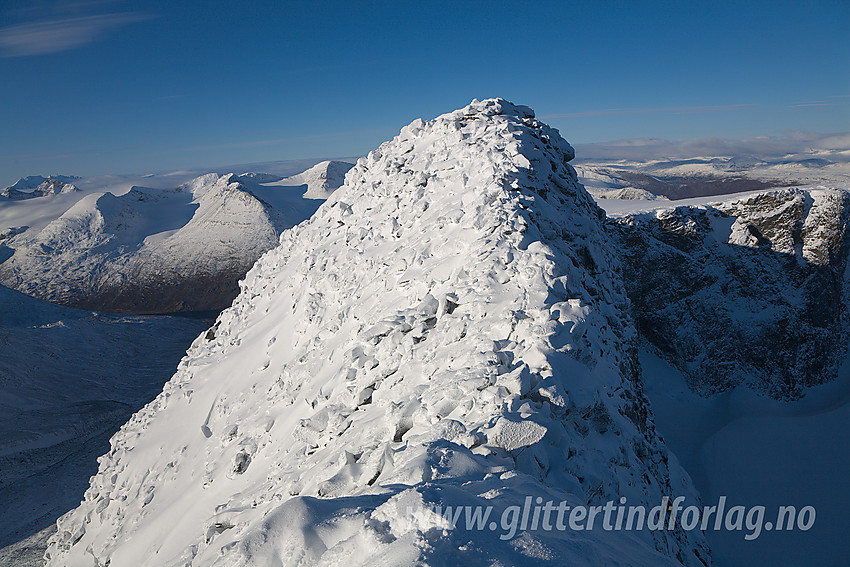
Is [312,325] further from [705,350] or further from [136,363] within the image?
[136,363]

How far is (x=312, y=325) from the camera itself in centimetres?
888

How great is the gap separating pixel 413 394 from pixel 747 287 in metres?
17.3

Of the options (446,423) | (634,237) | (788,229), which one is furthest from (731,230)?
(446,423)

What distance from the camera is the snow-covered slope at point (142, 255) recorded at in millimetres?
63812

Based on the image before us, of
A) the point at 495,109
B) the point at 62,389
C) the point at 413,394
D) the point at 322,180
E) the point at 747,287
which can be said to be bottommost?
the point at 62,389

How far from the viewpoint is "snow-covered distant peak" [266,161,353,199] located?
319 feet

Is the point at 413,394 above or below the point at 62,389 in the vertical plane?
above

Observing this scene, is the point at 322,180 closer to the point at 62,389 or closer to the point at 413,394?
the point at 62,389

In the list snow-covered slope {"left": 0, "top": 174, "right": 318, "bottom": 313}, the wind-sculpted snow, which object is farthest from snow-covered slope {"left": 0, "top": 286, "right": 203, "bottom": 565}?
snow-covered slope {"left": 0, "top": 174, "right": 318, "bottom": 313}

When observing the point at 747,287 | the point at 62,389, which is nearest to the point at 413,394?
the point at 747,287

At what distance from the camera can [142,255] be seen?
7025 cm

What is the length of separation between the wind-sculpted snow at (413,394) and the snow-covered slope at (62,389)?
10300 millimetres

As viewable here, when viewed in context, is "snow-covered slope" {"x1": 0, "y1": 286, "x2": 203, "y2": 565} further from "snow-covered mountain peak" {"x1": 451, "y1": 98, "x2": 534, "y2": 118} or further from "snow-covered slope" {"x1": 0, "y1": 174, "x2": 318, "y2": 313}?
"snow-covered mountain peak" {"x1": 451, "y1": 98, "x2": 534, "y2": 118}

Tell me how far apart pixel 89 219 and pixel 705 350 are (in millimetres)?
91787
